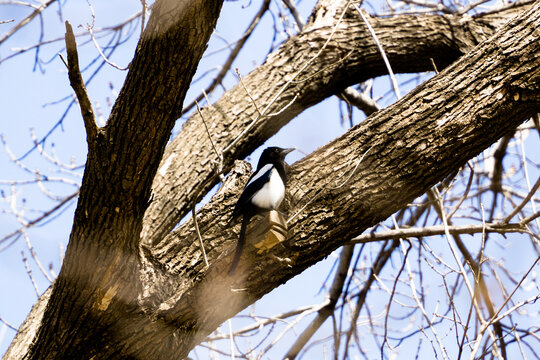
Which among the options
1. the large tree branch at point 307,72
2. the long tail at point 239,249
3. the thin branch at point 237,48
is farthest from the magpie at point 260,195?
the thin branch at point 237,48

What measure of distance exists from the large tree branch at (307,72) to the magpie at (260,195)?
2.58 ft

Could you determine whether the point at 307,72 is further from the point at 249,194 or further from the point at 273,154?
the point at 249,194

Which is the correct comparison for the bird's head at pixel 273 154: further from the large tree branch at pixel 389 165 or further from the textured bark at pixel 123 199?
the textured bark at pixel 123 199

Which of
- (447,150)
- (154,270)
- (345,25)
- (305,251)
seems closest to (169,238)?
(154,270)

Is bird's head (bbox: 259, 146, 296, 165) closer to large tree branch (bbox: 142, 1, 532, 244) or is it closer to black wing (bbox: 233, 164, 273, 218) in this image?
black wing (bbox: 233, 164, 273, 218)

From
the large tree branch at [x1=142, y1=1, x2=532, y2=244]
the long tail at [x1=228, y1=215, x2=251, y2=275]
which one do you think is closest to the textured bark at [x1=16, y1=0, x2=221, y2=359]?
the long tail at [x1=228, y1=215, x2=251, y2=275]

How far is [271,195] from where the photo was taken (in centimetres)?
284

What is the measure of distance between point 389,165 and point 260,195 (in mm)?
646

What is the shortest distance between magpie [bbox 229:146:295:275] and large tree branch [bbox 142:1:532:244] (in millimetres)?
788

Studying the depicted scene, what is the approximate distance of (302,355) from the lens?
13.7 ft

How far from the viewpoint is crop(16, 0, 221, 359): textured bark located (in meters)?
2.37

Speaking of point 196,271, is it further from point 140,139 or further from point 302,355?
point 302,355

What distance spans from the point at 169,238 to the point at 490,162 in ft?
11.9

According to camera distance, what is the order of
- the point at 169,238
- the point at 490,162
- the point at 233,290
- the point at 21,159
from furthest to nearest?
the point at 490,162 < the point at 21,159 < the point at 169,238 < the point at 233,290
